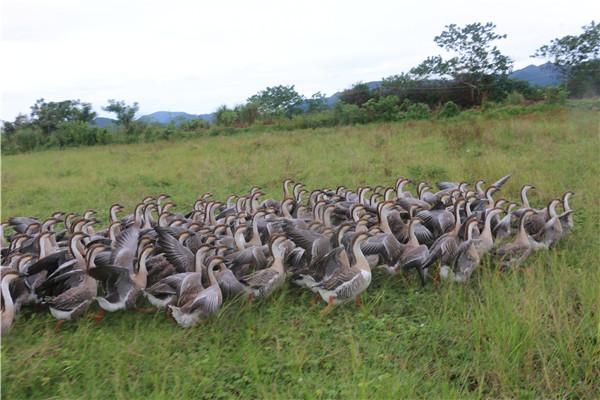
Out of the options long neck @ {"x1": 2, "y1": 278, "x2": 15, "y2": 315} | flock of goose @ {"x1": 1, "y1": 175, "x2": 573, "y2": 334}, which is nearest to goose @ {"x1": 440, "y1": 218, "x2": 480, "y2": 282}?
flock of goose @ {"x1": 1, "y1": 175, "x2": 573, "y2": 334}

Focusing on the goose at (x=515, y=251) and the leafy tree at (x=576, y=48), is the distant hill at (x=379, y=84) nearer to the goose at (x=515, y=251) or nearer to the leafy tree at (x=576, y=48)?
the leafy tree at (x=576, y=48)

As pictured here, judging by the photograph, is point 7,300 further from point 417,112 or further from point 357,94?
point 357,94

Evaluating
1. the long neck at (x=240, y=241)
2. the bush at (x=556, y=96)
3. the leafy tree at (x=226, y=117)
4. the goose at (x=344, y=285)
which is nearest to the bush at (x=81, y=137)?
the leafy tree at (x=226, y=117)

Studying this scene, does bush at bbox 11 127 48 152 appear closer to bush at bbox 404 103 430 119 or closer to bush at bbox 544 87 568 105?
bush at bbox 404 103 430 119

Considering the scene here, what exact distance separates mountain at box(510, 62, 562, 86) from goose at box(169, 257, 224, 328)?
25.8 meters

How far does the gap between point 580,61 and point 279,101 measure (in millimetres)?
16071

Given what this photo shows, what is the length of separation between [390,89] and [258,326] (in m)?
24.7

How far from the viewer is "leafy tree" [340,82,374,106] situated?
28.3 metres

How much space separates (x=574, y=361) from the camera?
12.2 ft

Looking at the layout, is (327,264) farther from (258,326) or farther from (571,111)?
(571,111)

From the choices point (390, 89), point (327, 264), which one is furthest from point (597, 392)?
point (390, 89)

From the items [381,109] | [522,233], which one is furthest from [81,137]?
[522,233]

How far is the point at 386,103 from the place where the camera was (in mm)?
24141

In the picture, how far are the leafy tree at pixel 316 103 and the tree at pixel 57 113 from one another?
11.9 metres
